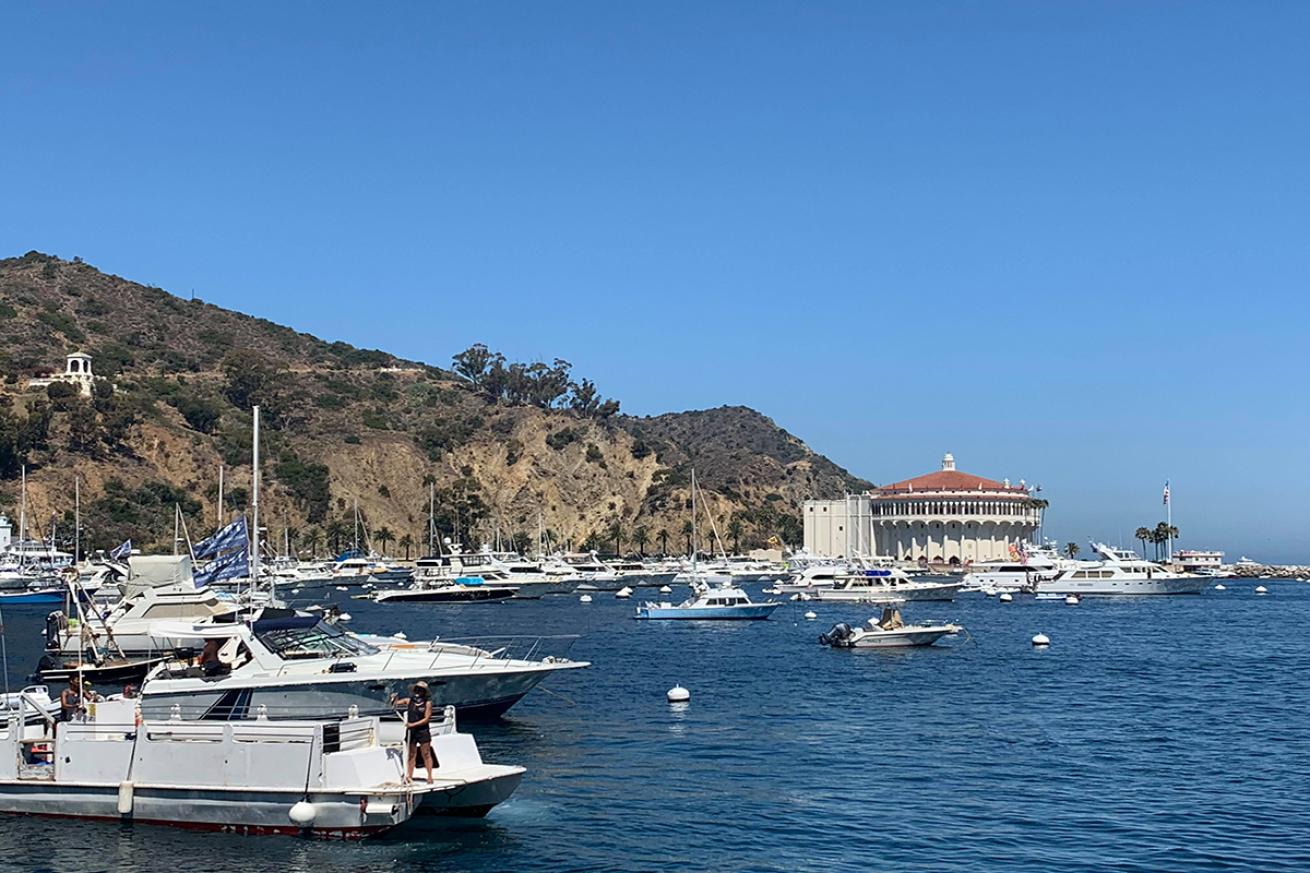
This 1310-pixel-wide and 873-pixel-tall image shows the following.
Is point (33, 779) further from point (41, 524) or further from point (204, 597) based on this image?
point (41, 524)

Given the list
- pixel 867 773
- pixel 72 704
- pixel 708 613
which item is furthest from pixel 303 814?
pixel 708 613

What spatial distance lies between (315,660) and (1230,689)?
36160 millimetres

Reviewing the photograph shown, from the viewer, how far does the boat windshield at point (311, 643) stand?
40.8 meters

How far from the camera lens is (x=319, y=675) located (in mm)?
39500

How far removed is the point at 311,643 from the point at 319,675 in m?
2.52

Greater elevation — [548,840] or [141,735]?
[141,735]

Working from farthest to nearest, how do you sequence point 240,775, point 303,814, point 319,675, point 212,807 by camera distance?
point 319,675 < point 212,807 < point 240,775 < point 303,814

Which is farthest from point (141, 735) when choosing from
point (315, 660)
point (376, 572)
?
point (376, 572)

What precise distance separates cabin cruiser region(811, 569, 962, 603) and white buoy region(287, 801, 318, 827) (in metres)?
101

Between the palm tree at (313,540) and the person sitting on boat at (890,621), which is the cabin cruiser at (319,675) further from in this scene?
the palm tree at (313,540)

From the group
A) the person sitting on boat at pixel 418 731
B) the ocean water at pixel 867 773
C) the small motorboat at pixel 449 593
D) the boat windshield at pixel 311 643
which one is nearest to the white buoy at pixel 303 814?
the ocean water at pixel 867 773

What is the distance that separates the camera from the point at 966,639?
268 feet

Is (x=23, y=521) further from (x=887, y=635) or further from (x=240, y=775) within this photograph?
(x=240, y=775)

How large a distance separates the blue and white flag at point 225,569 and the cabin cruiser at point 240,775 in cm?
2435
